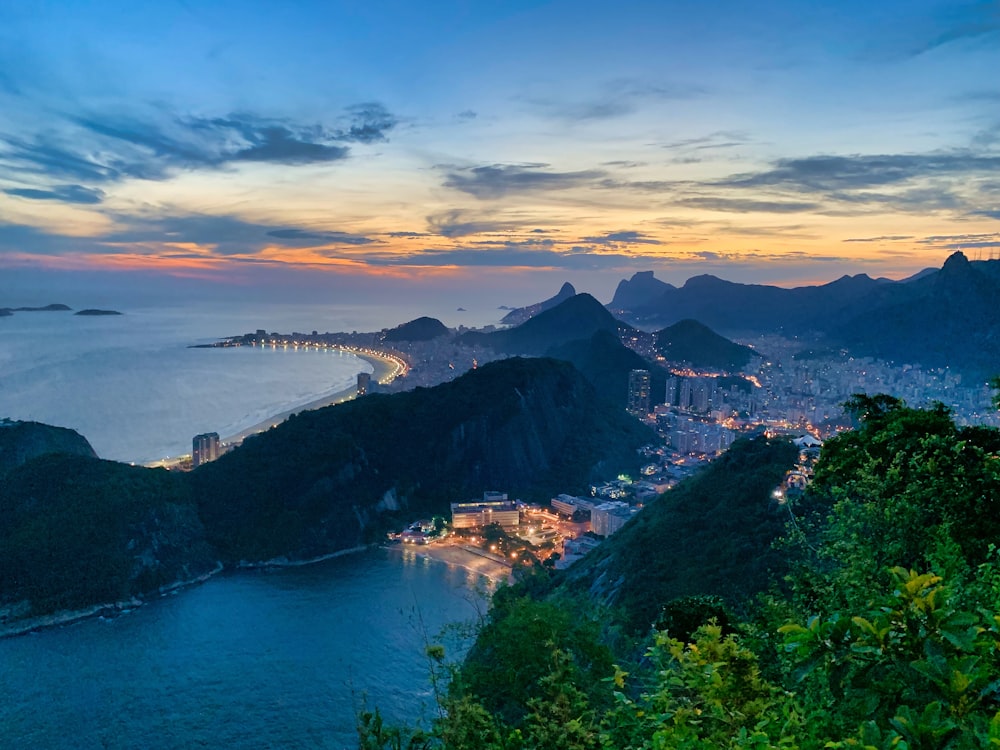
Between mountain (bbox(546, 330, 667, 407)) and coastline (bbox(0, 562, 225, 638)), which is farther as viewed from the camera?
mountain (bbox(546, 330, 667, 407))

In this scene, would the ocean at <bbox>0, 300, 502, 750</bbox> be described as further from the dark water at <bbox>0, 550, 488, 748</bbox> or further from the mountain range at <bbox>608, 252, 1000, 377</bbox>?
the mountain range at <bbox>608, 252, 1000, 377</bbox>

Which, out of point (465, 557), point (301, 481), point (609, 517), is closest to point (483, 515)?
point (465, 557)

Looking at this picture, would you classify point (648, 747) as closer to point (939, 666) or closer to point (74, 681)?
point (939, 666)

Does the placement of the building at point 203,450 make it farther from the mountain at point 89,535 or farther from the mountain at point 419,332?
the mountain at point 419,332

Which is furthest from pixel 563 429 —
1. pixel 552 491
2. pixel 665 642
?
pixel 665 642

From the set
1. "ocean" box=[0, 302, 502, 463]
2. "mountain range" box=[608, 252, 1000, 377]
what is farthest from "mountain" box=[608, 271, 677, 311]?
"ocean" box=[0, 302, 502, 463]

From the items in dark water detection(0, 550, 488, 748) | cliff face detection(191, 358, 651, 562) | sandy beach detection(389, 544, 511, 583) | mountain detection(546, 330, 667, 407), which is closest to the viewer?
dark water detection(0, 550, 488, 748)

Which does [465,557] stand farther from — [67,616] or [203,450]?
[203,450]
